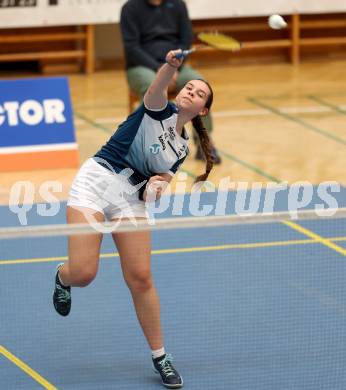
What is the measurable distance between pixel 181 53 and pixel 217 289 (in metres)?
2.40

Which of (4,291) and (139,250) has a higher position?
(139,250)

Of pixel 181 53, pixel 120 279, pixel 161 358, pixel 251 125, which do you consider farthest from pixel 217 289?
pixel 251 125

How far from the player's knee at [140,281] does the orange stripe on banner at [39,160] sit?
182 inches

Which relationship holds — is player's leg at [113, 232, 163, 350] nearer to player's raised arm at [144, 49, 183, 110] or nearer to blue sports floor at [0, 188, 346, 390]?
blue sports floor at [0, 188, 346, 390]

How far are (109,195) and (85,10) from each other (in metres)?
7.98

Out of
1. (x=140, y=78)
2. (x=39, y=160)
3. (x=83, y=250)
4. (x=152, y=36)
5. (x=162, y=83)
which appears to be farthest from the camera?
(x=152, y=36)

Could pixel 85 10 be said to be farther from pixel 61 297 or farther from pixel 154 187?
pixel 154 187

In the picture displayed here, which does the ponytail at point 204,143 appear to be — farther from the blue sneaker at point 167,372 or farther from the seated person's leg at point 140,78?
the seated person's leg at point 140,78

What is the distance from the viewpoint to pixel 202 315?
699 centimetres

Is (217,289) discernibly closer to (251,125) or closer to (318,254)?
(318,254)

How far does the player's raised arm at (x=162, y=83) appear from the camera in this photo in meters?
5.53

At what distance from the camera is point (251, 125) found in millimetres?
11930

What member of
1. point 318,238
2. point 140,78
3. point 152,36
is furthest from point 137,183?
point 152,36

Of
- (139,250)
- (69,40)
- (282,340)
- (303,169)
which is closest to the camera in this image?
(139,250)
